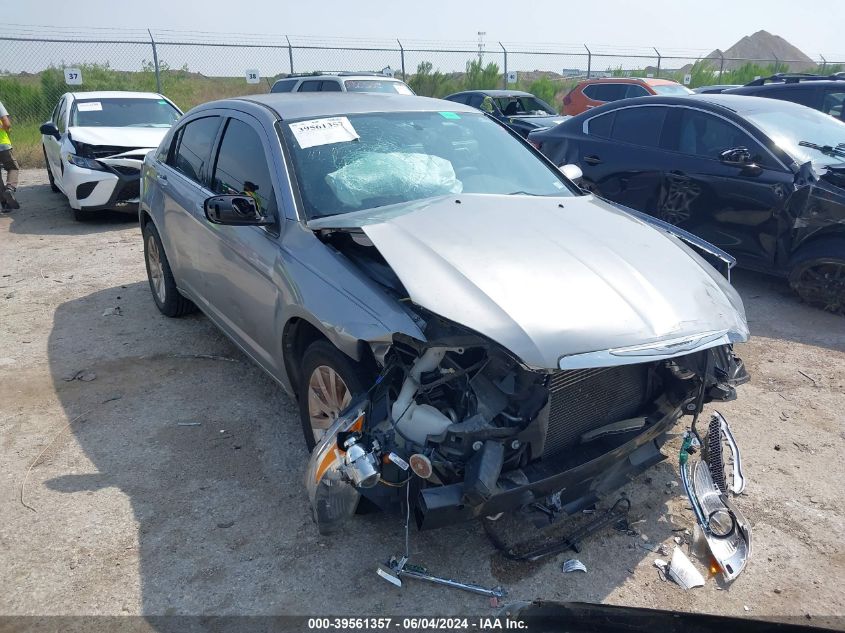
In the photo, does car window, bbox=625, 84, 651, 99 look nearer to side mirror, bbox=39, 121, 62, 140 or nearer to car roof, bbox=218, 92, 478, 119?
side mirror, bbox=39, 121, 62, 140

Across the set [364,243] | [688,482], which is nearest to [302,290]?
[364,243]

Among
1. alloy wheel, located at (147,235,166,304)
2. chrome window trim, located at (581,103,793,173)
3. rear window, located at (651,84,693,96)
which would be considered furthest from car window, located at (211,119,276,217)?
rear window, located at (651,84,693,96)

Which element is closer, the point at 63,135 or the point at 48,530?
the point at 48,530

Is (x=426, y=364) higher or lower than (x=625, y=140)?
lower

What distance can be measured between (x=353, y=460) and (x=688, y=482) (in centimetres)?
165

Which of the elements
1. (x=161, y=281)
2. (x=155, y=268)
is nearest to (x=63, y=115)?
(x=155, y=268)

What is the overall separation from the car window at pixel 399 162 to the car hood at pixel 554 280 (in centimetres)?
20

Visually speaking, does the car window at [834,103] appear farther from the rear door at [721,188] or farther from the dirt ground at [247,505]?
the dirt ground at [247,505]

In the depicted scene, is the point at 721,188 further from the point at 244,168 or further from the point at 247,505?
the point at 247,505

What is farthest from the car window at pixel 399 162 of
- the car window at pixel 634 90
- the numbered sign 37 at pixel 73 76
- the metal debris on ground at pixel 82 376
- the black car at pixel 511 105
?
the numbered sign 37 at pixel 73 76

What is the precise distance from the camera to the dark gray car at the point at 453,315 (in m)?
2.57

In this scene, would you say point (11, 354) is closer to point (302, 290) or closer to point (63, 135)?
point (302, 290)

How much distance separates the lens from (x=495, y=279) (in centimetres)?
277

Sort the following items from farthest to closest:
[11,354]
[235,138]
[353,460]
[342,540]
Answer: [11,354] < [235,138] < [342,540] < [353,460]
